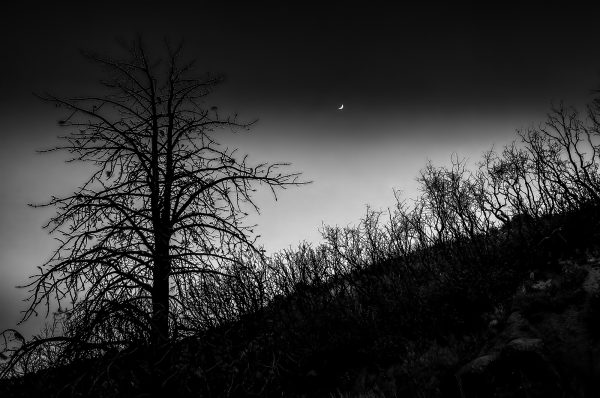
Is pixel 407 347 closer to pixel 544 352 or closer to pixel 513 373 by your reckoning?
pixel 513 373

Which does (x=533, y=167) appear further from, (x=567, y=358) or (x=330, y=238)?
(x=567, y=358)

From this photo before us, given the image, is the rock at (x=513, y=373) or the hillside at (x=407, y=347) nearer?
the hillside at (x=407, y=347)

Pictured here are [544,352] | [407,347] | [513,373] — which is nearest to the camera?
[513,373]

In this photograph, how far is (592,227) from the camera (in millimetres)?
13000

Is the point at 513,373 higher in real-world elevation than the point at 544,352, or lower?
lower

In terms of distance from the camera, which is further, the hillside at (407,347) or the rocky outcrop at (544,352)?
the rocky outcrop at (544,352)

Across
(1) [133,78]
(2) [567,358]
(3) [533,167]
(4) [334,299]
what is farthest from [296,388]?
(3) [533,167]

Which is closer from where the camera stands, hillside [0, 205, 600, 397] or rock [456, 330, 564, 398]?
hillside [0, 205, 600, 397]

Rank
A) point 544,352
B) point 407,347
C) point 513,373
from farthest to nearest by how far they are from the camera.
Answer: point 407,347 < point 544,352 < point 513,373

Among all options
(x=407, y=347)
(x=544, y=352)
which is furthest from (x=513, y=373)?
(x=407, y=347)

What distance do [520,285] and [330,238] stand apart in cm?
1274

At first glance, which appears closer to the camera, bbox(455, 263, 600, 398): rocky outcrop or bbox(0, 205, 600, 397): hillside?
bbox(0, 205, 600, 397): hillside

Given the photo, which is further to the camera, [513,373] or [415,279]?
[415,279]

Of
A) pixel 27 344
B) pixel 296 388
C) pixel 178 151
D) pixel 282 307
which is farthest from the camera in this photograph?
pixel 282 307
